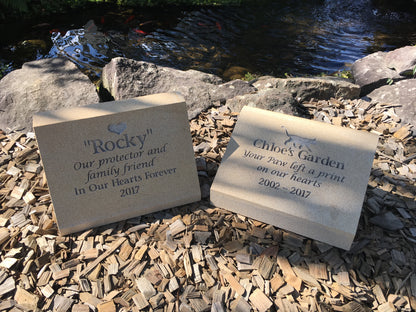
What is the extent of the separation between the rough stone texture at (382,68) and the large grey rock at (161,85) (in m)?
1.63

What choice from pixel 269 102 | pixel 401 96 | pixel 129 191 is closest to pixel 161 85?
pixel 269 102

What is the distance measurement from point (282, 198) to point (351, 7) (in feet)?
32.8

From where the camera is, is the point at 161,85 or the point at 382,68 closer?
the point at 161,85

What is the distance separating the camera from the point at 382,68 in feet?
14.5

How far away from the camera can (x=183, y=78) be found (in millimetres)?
3977

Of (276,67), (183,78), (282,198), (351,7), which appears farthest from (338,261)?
(351,7)

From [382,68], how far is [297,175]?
3.12 metres

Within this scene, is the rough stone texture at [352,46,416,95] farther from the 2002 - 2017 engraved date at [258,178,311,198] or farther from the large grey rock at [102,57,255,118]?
the 2002 - 2017 engraved date at [258,178,311,198]

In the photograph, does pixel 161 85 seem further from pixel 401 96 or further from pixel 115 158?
pixel 401 96

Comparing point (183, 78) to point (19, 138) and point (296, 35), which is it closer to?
point (19, 138)

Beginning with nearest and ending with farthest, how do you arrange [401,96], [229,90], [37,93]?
[37,93] < [401,96] < [229,90]

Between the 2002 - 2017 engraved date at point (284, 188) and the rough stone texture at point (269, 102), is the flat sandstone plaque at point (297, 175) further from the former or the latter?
the rough stone texture at point (269, 102)

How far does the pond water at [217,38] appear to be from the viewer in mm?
6016

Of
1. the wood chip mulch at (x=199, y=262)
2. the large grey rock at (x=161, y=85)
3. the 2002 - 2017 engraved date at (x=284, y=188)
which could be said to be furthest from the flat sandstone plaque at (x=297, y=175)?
the large grey rock at (x=161, y=85)
